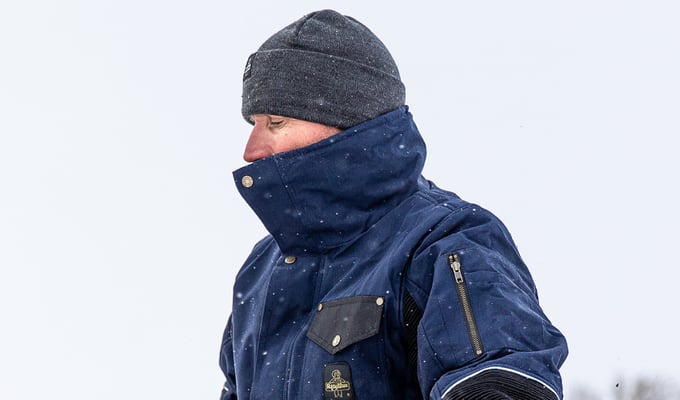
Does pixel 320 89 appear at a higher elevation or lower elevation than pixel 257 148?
higher

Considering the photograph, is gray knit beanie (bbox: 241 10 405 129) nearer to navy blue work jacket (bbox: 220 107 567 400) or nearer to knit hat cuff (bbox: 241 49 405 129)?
knit hat cuff (bbox: 241 49 405 129)

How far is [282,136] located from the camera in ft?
9.61

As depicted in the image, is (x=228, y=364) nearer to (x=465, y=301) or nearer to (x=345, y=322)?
(x=345, y=322)

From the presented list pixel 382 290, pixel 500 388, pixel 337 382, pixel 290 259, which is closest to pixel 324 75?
pixel 290 259

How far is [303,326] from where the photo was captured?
8.99ft

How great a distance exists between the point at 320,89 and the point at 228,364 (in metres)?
0.87

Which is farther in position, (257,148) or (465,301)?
(257,148)

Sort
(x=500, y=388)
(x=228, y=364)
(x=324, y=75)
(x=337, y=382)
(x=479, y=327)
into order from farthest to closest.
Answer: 1. (x=228, y=364)
2. (x=324, y=75)
3. (x=337, y=382)
4. (x=479, y=327)
5. (x=500, y=388)

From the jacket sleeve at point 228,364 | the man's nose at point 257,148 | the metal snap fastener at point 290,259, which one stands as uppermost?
the man's nose at point 257,148

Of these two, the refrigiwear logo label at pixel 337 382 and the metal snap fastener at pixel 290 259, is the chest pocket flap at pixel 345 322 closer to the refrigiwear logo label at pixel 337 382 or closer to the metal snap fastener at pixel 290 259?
the refrigiwear logo label at pixel 337 382

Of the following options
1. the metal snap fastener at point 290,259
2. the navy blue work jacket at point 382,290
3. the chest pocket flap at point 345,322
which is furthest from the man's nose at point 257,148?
the chest pocket flap at point 345,322

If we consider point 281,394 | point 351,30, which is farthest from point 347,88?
point 281,394

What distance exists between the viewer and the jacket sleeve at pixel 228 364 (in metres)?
3.26

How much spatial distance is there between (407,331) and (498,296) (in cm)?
25
